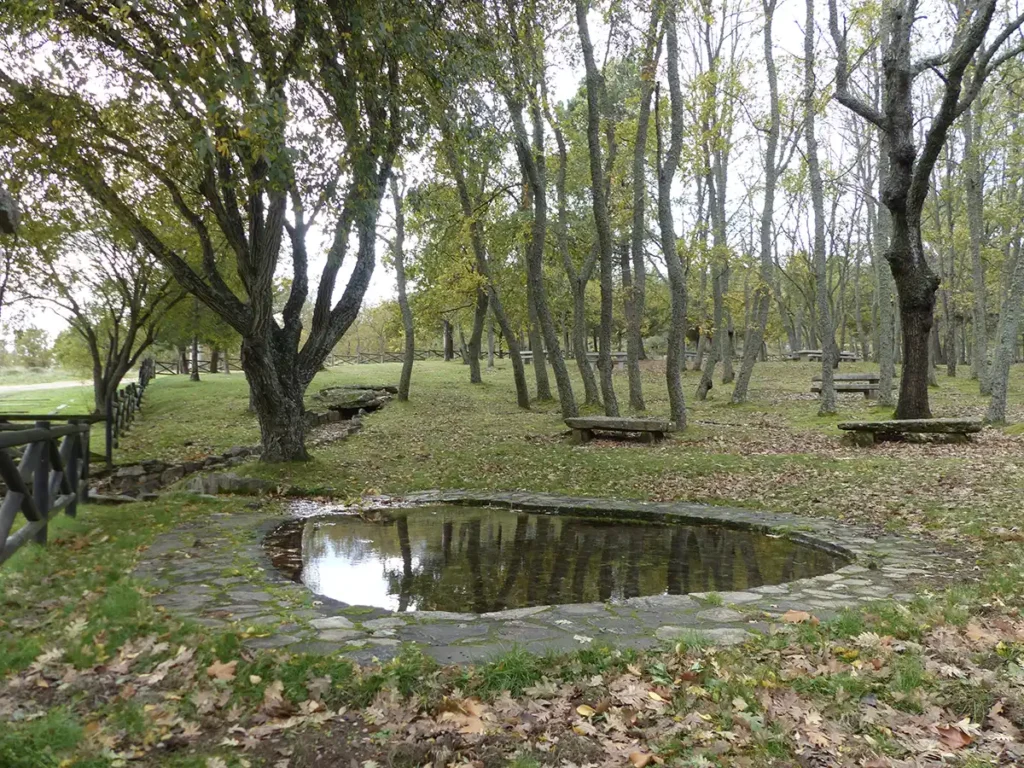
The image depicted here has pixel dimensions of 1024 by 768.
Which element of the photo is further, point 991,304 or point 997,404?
point 991,304

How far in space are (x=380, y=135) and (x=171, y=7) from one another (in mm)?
2938

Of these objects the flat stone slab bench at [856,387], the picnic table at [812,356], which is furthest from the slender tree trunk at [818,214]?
the picnic table at [812,356]

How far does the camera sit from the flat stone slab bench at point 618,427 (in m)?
13.8

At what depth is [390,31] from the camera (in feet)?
26.9

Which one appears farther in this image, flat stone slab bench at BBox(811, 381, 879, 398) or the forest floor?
flat stone slab bench at BBox(811, 381, 879, 398)

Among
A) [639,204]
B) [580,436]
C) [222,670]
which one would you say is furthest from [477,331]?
[222,670]

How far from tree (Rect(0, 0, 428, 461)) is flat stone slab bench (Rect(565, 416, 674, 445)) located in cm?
553

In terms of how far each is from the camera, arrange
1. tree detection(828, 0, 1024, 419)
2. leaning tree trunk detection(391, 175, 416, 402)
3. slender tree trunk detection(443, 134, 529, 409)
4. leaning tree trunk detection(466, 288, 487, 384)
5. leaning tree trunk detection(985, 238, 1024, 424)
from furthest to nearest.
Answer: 1. leaning tree trunk detection(466, 288, 487, 384)
2. leaning tree trunk detection(391, 175, 416, 402)
3. slender tree trunk detection(443, 134, 529, 409)
4. leaning tree trunk detection(985, 238, 1024, 424)
5. tree detection(828, 0, 1024, 419)

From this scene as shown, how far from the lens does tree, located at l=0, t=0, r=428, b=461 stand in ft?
24.5

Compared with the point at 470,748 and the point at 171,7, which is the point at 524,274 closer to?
the point at 171,7

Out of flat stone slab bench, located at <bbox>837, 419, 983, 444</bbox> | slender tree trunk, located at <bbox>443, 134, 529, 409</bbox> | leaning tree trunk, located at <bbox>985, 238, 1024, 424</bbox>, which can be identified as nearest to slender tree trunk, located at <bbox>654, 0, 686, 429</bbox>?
flat stone slab bench, located at <bbox>837, 419, 983, 444</bbox>

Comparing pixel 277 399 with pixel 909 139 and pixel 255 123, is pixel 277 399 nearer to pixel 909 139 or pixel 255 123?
pixel 255 123

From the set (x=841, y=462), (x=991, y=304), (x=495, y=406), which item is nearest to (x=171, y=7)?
(x=841, y=462)

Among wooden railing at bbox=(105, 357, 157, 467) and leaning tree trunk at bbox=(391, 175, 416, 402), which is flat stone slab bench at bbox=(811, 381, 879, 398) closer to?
leaning tree trunk at bbox=(391, 175, 416, 402)
